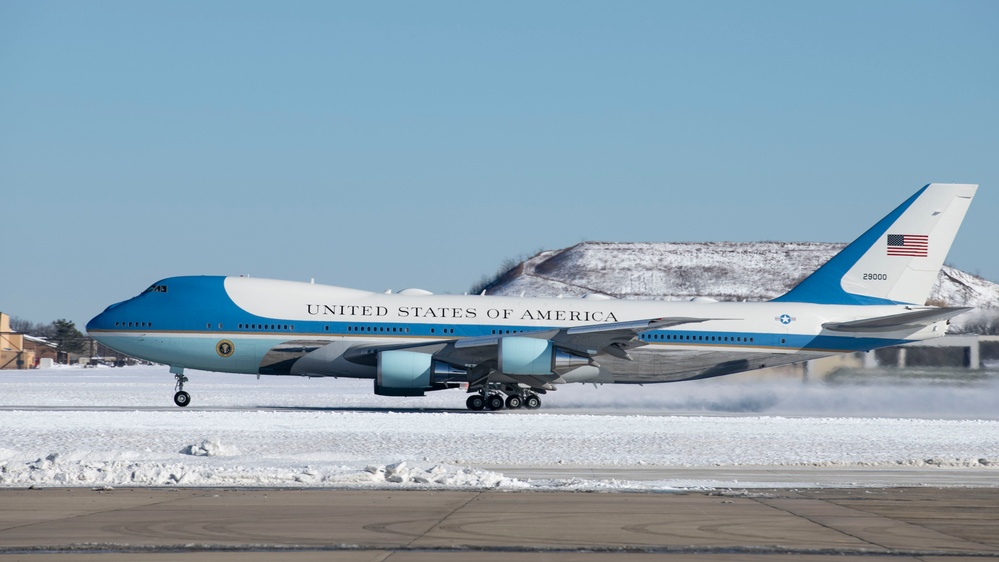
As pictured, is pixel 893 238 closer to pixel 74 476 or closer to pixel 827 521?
pixel 827 521

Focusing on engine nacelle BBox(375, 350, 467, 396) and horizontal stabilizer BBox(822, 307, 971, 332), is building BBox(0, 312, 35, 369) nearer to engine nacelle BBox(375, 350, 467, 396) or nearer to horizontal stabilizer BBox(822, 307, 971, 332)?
engine nacelle BBox(375, 350, 467, 396)

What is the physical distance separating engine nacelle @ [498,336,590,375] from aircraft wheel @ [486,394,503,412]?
5.92ft

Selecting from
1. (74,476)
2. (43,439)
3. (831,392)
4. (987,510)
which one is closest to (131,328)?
(43,439)

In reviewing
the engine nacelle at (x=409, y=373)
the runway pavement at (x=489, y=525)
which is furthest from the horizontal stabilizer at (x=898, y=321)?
the runway pavement at (x=489, y=525)

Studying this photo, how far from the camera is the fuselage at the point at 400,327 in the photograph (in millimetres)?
30484

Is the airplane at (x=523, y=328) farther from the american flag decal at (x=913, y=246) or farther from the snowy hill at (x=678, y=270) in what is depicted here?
the snowy hill at (x=678, y=270)

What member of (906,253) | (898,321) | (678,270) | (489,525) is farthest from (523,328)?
(678,270)

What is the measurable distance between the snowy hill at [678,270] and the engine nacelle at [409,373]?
10719 centimetres

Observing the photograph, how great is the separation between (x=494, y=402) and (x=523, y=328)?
7.46ft

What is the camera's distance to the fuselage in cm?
3048

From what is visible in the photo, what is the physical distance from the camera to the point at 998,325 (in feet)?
114

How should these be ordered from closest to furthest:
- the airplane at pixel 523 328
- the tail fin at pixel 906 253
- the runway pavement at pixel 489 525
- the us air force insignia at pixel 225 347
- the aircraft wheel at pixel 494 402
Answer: the runway pavement at pixel 489 525
the airplane at pixel 523 328
the us air force insignia at pixel 225 347
the aircraft wheel at pixel 494 402
the tail fin at pixel 906 253

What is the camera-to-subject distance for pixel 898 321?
30.7m

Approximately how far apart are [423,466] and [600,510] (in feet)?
15.5
